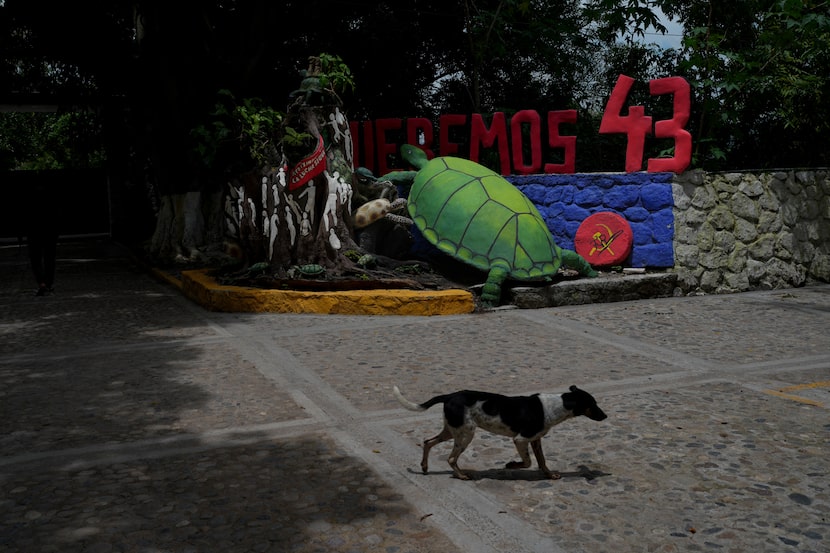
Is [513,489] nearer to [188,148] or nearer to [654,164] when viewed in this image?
[654,164]

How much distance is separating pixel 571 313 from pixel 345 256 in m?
2.84

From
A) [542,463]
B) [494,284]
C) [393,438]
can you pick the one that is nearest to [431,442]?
[542,463]

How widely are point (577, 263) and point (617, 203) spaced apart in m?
1.21

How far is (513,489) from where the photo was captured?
3.82 metres

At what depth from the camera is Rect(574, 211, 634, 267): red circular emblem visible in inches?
410

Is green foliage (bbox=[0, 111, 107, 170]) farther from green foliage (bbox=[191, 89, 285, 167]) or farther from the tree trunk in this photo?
the tree trunk

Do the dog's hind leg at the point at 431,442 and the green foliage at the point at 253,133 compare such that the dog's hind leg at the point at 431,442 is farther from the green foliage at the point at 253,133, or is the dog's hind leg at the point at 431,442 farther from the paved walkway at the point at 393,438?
the green foliage at the point at 253,133

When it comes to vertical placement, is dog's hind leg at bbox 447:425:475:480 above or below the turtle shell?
below

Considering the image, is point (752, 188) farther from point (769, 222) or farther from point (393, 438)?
point (393, 438)

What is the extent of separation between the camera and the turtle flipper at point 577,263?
9953mm

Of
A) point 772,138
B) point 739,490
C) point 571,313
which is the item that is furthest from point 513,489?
point 772,138

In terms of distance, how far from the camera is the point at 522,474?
4.01 meters

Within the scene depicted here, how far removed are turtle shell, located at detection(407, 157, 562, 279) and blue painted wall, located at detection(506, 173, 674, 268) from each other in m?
1.25

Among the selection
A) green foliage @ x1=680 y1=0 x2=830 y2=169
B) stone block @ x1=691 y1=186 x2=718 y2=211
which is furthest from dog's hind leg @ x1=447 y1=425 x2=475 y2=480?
green foliage @ x1=680 y1=0 x2=830 y2=169
